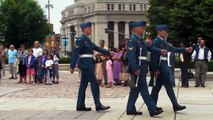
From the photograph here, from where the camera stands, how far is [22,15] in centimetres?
7019

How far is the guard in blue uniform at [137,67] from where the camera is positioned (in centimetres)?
1150

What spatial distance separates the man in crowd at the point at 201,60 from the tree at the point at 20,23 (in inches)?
1980

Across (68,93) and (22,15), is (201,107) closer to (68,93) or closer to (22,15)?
(68,93)

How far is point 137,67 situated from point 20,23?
59.7 metres

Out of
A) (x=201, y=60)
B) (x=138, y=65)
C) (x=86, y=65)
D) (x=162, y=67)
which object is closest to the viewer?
(x=138, y=65)

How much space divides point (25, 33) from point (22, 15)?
234cm

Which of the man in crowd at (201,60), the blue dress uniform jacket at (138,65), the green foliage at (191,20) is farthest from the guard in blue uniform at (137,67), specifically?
the green foliage at (191,20)

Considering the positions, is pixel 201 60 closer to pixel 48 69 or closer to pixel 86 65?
pixel 48 69

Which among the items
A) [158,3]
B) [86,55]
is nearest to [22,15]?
[158,3]

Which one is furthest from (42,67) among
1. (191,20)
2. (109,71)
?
(191,20)

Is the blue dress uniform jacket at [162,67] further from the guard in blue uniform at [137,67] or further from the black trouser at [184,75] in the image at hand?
the black trouser at [184,75]

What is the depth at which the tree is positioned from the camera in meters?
69.7

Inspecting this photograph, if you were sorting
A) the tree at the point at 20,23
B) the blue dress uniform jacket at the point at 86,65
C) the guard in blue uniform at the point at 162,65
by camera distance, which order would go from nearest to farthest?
the guard in blue uniform at the point at 162,65 → the blue dress uniform jacket at the point at 86,65 → the tree at the point at 20,23

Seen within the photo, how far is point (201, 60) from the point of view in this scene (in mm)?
21016
